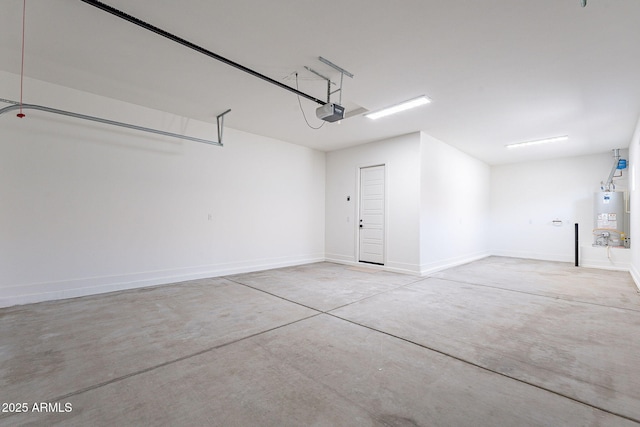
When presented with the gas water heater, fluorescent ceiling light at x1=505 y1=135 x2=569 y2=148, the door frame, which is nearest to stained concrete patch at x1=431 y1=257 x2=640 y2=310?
the gas water heater

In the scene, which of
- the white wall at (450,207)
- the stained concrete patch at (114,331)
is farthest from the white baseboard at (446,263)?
the stained concrete patch at (114,331)

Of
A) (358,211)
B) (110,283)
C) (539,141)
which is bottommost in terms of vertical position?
(110,283)

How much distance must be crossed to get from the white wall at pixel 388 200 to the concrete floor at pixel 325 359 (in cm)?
193

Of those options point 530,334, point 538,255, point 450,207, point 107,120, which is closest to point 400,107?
point 450,207

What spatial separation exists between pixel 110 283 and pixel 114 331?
1.93 m

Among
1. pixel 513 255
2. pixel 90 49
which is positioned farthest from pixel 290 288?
pixel 513 255

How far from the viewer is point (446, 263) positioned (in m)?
6.76

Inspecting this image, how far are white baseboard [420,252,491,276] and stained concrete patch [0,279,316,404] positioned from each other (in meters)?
3.37

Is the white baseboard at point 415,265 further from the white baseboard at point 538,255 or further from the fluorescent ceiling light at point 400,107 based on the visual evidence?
the fluorescent ceiling light at point 400,107

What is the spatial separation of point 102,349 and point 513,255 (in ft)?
33.5

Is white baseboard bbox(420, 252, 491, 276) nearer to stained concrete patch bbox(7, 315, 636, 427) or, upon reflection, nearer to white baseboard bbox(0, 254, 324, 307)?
white baseboard bbox(0, 254, 324, 307)

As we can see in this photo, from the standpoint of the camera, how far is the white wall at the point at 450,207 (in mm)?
6117

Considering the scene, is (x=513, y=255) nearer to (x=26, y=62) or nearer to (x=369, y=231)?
(x=369, y=231)

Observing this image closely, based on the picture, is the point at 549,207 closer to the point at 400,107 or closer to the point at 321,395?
the point at 400,107
